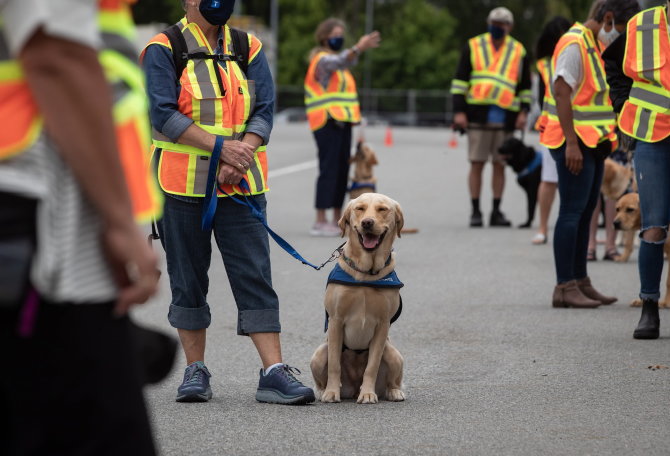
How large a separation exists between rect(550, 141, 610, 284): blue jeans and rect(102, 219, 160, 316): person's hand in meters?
6.29

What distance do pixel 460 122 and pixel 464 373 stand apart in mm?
8028

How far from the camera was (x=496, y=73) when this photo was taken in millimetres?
14281

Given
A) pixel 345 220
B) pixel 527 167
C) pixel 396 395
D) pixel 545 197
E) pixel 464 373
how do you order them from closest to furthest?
pixel 396 395
pixel 345 220
pixel 464 373
pixel 545 197
pixel 527 167

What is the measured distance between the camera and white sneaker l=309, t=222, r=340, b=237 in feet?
44.6

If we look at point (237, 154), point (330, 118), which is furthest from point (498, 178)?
point (237, 154)

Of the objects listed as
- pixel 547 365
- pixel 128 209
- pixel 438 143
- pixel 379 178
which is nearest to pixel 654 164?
pixel 547 365

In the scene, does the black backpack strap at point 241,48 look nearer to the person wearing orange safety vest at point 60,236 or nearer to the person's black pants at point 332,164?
the person wearing orange safety vest at point 60,236

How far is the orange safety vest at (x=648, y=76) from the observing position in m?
7.30

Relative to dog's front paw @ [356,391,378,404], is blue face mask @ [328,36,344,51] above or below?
above

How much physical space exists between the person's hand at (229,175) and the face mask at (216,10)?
2.09ft

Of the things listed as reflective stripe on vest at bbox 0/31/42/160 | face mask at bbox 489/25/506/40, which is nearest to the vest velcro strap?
reflective stripe on vest at bbox 0/31/42/160

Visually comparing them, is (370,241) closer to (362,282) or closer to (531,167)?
(362,282)

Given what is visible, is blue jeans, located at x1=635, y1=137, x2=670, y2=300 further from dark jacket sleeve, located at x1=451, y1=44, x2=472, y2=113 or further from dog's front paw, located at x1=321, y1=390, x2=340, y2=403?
dark jacket sleeve, located at x1=451, y1=44, x2=472, y2=113

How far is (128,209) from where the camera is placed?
2549 mm
